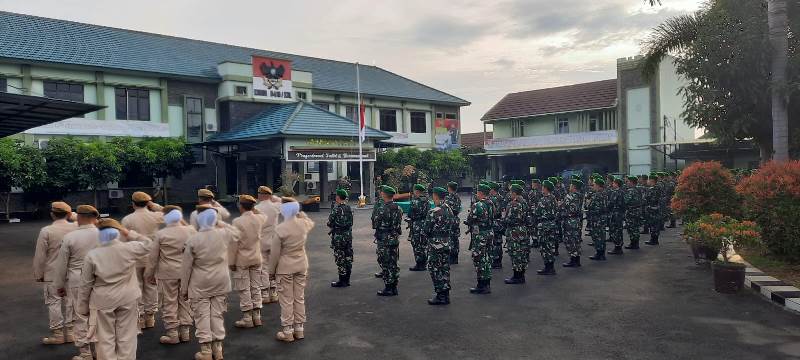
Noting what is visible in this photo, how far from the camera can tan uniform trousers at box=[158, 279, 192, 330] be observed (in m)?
6.70

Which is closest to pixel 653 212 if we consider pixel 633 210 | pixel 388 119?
pixel 633 210

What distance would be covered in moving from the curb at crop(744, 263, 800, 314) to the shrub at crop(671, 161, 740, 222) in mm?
2455

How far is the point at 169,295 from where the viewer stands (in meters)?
6.77

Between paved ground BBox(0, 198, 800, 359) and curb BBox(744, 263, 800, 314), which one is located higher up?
curb BBox(744, 263, 800, 314)

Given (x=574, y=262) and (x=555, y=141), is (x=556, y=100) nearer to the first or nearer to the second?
(x=555, y=141)

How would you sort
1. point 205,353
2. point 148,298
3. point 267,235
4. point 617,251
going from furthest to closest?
point 617,251, point 267,235, point 148,298, point 205,353

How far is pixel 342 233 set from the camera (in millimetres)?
9398

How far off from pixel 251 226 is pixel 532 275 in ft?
18.7

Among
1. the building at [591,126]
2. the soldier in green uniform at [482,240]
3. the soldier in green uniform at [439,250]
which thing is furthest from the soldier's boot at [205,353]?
the building at [591,126]

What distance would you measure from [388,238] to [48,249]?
16.0ft

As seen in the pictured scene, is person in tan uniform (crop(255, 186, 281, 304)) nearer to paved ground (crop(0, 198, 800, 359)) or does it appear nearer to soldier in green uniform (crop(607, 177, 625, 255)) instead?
paved ground (crop(0, 198, 800, 359))

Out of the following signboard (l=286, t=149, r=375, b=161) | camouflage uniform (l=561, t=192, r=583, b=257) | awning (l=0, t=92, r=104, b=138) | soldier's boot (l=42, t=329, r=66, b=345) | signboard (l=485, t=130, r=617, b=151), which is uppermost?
signboard (l=485, t=130, r=617, b=151)

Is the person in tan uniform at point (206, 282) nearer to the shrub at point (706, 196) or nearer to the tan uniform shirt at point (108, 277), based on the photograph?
the tan uniform shirt at point (108, 277)

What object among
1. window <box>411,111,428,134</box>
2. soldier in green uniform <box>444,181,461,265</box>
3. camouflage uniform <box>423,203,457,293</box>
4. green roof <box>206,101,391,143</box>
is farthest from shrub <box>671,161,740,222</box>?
window <box>411,111,428,134</box>
